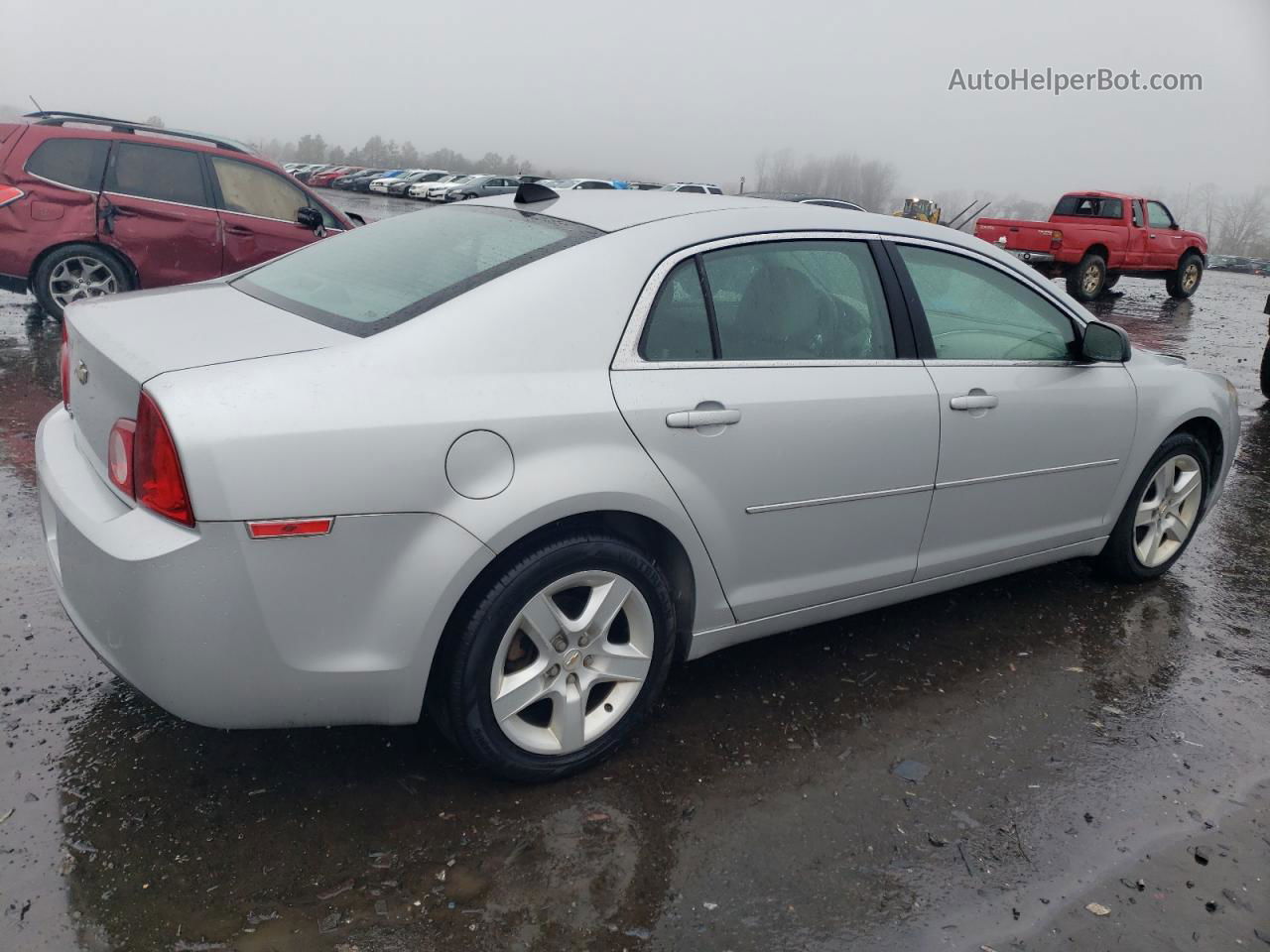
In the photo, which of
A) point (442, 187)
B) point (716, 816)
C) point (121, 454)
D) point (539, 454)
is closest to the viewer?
point (121, 454)

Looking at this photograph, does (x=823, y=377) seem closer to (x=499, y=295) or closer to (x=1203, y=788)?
(x=499, y=295)

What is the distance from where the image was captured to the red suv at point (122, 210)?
764 centimetres

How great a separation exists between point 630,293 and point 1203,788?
7.33 feet

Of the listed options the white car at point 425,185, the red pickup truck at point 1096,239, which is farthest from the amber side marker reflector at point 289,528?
the white car at point 425,185

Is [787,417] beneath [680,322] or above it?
beneath

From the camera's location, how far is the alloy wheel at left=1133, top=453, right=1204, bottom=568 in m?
4.25

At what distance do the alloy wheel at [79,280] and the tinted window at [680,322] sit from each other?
665 centimetres

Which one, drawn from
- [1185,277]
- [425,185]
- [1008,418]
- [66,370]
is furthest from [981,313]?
[425,185]

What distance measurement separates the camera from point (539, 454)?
243cm

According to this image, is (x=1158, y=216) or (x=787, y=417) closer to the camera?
(x=787, y=417)

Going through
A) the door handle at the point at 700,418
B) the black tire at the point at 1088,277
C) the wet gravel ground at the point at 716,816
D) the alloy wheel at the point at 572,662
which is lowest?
the wet gravel ground at the point at 716,816

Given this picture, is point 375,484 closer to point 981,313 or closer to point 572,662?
point 572,662

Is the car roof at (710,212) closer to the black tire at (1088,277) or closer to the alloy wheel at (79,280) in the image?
the alloy wheel at (79,280)

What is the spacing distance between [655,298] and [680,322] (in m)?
0.10
